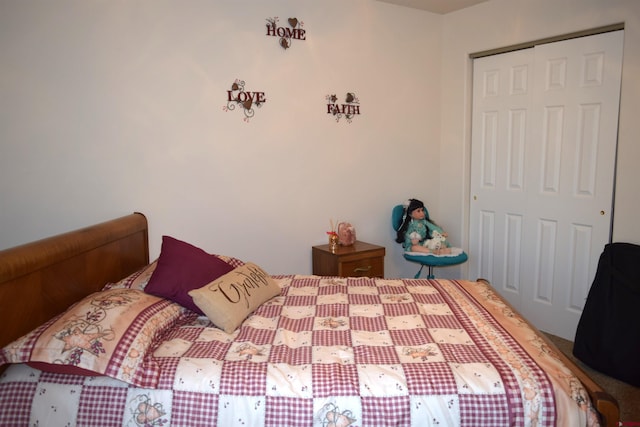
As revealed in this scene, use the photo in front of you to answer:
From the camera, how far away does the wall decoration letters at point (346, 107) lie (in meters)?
3.63

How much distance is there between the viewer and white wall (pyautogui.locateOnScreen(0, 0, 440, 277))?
8.79ft

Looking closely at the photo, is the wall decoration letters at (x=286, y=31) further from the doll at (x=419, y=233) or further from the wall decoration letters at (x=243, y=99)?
the doll at (x=419, y=233)

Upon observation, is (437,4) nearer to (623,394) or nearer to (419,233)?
(419,233)

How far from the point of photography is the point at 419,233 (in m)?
3.83

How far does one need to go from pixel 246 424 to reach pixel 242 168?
6.53 ft

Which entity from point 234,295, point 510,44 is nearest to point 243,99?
point 234,295

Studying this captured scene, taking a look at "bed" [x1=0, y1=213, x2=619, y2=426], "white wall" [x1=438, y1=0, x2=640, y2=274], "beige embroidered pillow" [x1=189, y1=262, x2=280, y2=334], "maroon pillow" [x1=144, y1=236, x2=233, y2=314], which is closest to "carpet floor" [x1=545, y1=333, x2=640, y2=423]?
"white wall" [x1=438, y1=0, x2=640, y2=274]

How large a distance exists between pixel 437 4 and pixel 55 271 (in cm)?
331

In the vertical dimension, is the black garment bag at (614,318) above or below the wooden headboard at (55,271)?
below

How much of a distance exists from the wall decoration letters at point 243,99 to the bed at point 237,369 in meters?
1.47

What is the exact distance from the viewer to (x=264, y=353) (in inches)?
73.7

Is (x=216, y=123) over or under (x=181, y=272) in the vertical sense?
over

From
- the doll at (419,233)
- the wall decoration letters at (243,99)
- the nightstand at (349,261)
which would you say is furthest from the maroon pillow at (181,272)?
the doll at (419,233)

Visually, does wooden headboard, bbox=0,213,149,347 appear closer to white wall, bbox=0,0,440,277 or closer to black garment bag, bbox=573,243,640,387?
white wall, bbox=0,0,440,277
